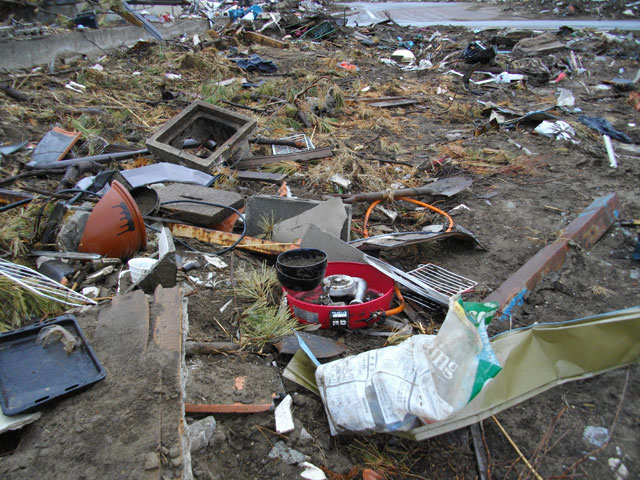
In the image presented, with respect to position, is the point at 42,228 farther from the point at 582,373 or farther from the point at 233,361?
the point at 582,373

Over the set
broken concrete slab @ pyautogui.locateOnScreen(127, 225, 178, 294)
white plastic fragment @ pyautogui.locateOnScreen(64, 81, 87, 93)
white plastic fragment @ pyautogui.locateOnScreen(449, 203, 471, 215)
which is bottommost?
white plastic fragment @ pyautogui.locateOnScreen(449, 203, 471, 215)

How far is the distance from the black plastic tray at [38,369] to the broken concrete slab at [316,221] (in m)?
1.94

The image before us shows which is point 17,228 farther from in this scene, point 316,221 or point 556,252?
point 556,252

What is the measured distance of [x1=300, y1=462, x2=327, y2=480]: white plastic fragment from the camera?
69.4 inches

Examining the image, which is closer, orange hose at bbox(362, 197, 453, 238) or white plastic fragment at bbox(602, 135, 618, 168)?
orange hose at bbox(362, 197, 453, 238)

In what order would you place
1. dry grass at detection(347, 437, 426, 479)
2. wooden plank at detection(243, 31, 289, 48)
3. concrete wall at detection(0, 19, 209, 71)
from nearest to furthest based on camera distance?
dry grass at detection(347, 437, 426, 479) < concrete wall at detection(0, 19, 209, 71) < wooden plank at detection(243, 31, 289, 48)

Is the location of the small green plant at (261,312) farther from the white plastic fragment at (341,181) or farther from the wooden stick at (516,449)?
the white plastic fragment at (341,181)

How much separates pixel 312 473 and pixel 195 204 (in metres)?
2.66

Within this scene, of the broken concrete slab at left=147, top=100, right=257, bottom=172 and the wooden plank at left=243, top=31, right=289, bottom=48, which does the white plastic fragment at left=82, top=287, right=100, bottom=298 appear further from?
the wooden plank at left=243, top=31, right=289, bottom=48

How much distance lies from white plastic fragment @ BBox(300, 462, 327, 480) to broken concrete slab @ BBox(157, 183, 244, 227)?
Result: 2.33m

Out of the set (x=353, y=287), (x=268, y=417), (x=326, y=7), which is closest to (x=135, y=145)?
(x=353, y=287)

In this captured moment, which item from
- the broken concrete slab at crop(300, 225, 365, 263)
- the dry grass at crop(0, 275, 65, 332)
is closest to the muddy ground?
the broken concrete slab at crop(300, 225, 365, 263)

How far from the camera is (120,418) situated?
1.51 meters

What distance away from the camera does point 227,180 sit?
470 cm
